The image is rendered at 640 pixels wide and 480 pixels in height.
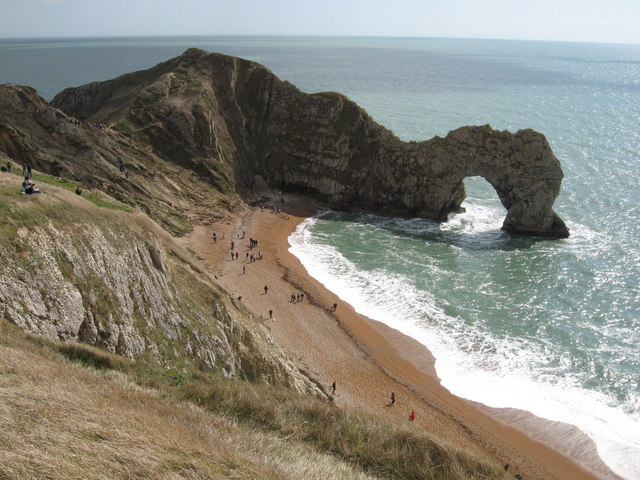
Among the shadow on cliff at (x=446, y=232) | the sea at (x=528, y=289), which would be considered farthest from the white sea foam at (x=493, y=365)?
the shadow on cliff at (x=446, y=232)

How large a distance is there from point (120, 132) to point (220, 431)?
47570 millimetres

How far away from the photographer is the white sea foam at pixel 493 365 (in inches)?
988

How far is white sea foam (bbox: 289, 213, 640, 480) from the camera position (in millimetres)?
25092

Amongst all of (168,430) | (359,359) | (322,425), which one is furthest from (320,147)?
(168,430)

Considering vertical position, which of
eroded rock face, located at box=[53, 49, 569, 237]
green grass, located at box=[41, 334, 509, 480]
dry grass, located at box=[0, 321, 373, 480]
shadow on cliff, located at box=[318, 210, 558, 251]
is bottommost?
shadow on cliff, located at box=[318, 210, 558, 251]

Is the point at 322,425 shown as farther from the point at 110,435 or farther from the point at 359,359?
the point at 359,359

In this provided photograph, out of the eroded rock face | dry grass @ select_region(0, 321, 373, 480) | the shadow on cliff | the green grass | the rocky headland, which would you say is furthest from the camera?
the eroded rock face

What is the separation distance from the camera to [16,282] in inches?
578

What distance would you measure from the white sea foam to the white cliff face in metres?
11.3

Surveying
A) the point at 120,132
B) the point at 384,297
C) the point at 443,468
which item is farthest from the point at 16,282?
the point at 120,132

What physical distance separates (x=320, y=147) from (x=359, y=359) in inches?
1319

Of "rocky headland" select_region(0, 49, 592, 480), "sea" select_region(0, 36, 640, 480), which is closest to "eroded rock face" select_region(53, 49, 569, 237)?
"rocky headland" select_region(0, 49, 592, 480)

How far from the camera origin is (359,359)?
30609 millimetres

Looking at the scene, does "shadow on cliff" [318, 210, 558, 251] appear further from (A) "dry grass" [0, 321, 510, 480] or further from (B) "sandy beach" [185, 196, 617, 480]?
(A) "dry grass" [0, 321, 510, 480]
